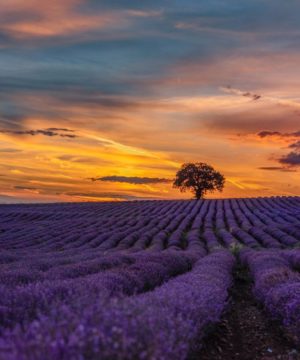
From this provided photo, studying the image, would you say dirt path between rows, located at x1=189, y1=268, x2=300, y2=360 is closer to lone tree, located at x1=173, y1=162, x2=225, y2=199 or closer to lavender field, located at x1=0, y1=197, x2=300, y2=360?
lavender field, located at x1=0, y1=197, x2=300, y2=360

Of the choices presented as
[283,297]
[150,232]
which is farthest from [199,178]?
[283,297]

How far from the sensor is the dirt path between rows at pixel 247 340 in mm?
6121

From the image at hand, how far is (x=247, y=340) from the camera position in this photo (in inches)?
275

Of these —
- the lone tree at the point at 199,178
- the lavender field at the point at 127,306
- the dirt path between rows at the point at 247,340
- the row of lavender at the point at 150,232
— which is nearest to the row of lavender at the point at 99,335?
the lavender field at the point at 127,306

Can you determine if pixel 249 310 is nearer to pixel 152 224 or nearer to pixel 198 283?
pixel 198 283

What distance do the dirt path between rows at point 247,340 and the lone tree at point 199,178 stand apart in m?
56.4

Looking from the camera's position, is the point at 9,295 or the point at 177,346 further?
the point at 9,295

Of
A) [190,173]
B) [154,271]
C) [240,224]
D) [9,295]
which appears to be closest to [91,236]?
[240,224]

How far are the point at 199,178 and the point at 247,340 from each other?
2336 inches

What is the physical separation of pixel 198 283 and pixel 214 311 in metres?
1.37

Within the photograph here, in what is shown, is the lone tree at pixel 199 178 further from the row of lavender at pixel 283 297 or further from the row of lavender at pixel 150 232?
the row of lavender at pixel 283 297

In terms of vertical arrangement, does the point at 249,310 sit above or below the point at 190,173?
below

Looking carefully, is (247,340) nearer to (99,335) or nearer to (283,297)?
(283,297)

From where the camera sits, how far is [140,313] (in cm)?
373
